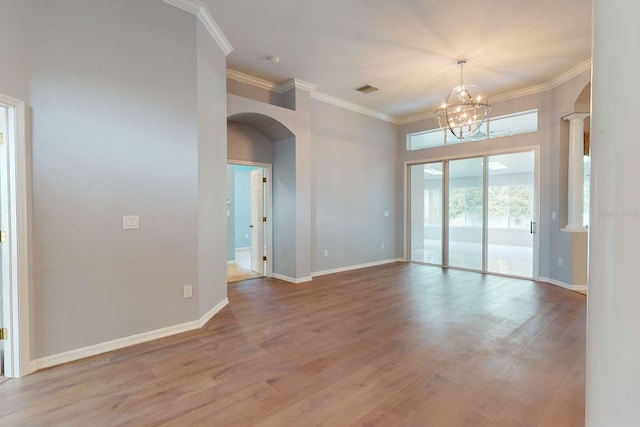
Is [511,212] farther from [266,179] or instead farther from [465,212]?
[266,179]

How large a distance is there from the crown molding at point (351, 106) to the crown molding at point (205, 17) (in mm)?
A: 2070

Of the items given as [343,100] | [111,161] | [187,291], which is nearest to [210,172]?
[111,161]

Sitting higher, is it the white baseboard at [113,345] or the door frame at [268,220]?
the door frame at [268,220]

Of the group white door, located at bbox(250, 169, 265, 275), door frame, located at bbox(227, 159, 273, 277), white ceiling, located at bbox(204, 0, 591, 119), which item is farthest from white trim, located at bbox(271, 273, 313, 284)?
white ceiling, located at bbox(204, 0, 591, 119)

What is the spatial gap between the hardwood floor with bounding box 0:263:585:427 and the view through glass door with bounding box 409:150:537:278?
2.08 meters

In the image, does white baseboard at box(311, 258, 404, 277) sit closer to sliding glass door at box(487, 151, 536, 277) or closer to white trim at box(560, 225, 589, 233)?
sliding glass door at box(487, 151, 536, 277)

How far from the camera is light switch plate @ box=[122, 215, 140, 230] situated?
9.00 feet

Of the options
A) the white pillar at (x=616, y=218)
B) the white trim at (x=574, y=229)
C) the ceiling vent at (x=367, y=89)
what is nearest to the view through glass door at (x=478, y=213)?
the white trim at (x=574, y=229)

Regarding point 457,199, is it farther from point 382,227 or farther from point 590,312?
point 590,312

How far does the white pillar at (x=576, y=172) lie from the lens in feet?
Result: 15.6

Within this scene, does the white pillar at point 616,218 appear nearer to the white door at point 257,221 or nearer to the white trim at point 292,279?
the white trim at point 292,279

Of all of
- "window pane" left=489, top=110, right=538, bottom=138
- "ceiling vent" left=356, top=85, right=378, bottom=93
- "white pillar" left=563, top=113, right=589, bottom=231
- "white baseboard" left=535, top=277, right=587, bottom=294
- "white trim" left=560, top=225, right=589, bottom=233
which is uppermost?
"ceiling vent" left=356, top=85, right=378, bottom=93

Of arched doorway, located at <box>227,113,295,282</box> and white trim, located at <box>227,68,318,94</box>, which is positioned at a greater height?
white trim, located at <box>227,68,318,94</box>

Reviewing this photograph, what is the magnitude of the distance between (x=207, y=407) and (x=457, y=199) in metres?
5.98
